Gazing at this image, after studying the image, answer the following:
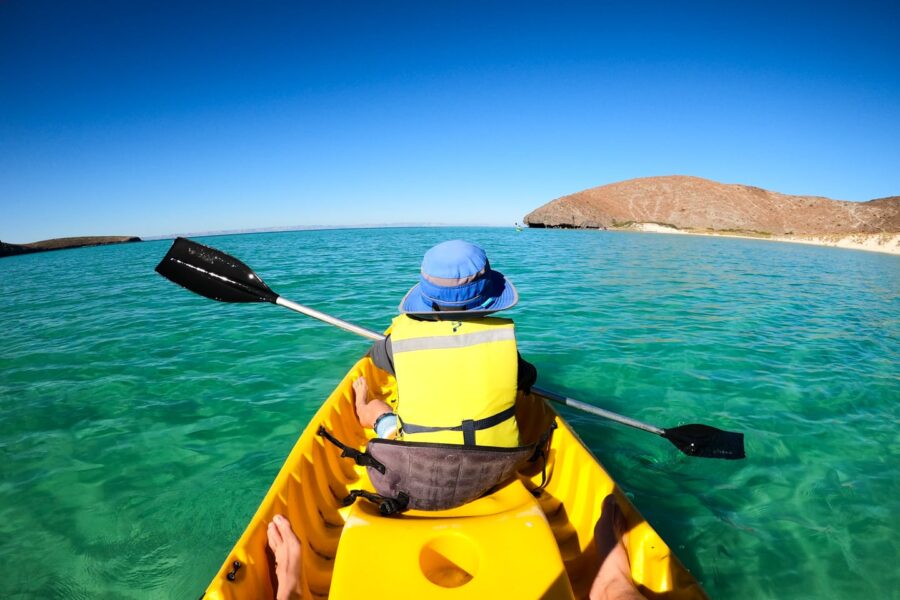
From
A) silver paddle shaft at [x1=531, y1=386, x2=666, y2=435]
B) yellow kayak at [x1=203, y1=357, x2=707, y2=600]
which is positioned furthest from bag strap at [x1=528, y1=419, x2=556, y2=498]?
silver paddle shaft at [x1=531, y1=386, x2=666, y2=435]

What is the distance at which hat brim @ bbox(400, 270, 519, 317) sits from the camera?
2.27 meters

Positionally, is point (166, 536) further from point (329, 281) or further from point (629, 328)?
point (329, 281)

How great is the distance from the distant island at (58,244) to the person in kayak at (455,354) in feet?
258

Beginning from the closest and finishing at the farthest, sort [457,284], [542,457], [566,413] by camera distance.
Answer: [457,284] → [542,457] → [566,413]

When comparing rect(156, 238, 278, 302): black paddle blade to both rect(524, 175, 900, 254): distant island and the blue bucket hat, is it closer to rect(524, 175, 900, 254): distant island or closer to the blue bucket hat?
the blue bucket hat

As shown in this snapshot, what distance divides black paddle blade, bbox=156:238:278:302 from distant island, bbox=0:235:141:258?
74002 mm

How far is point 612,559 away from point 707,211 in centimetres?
8615

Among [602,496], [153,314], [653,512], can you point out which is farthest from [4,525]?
[153,314]

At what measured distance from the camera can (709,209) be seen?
7306 centimetres

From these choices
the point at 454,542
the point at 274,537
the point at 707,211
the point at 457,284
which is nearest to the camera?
the point at 454,542

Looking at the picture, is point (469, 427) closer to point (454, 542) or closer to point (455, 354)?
point (455, 354)

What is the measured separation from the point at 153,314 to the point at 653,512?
503 inches

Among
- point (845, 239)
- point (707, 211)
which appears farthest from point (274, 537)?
point (707, 211)

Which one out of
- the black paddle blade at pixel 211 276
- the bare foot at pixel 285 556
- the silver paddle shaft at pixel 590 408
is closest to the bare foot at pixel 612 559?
the silver paddle shaft at pixel 590 408
